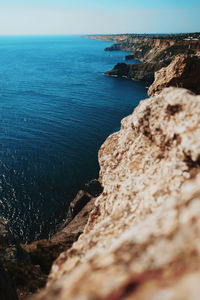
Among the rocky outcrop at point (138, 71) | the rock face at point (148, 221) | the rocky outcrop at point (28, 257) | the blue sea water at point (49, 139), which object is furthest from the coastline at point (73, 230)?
the rocky outcrop at point (138, 71)

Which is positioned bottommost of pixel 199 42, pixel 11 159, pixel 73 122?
pixel 11 159

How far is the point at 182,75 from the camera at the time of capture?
86.6ft

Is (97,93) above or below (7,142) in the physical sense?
above

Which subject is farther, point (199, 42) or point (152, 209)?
→ point (199, 42)

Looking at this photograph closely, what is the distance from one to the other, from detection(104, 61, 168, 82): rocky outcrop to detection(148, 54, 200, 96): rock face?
133444 mm

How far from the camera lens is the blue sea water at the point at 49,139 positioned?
160 feet

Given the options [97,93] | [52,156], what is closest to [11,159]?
[52,156]

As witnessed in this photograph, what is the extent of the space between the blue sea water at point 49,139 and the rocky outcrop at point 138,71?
1903 centimetres

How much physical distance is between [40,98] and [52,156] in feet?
172

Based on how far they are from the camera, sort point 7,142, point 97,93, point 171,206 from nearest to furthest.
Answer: point 171,206, point 7,142, point 97,93

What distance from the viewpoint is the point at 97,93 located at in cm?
11900

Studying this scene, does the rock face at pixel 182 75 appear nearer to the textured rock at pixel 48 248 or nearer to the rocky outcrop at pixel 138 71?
the textured rock at pixel 48 248

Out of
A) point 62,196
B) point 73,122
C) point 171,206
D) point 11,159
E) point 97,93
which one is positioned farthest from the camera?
point 97,93

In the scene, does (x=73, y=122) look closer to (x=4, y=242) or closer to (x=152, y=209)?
(x=4, y=242)
